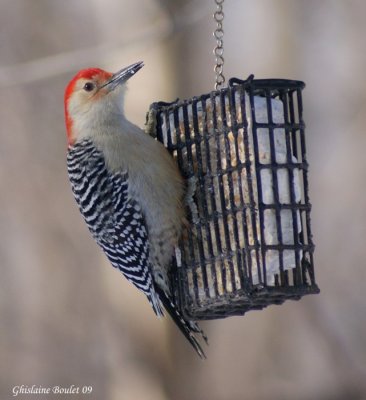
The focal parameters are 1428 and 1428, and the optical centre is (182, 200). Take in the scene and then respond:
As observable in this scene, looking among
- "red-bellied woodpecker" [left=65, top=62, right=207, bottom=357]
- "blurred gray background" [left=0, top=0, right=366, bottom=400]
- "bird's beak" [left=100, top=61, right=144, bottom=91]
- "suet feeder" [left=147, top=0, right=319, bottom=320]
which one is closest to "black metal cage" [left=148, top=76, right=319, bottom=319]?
"suet feeder" [left=147, top=0, right=319, bottom=320]

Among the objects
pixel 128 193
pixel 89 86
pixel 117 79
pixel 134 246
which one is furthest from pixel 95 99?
pixel 134 246

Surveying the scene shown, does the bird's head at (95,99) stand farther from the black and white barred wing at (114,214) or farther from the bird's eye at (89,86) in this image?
the black and white barred wing at (114,214)

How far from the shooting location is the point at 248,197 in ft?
26.4

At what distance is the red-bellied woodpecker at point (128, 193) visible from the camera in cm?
880

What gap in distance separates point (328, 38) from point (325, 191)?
161 cm

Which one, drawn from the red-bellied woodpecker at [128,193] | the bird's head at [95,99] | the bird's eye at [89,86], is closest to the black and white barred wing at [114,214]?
the red-bellied woodpecker at [128,193]

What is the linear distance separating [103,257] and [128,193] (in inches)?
174

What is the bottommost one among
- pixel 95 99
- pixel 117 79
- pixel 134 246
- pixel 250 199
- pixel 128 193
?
pixel 134 246

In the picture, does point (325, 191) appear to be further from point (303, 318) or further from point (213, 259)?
point (213, 259)

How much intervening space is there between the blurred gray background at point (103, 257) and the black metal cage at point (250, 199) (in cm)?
396

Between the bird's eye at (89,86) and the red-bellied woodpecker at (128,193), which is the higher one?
the bird's eye at (89,86)

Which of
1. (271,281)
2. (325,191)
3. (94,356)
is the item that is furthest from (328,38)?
(271,281)

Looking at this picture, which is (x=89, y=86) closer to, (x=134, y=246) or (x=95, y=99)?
(x=95, y=99)

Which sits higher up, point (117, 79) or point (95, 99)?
point (117, 79)
